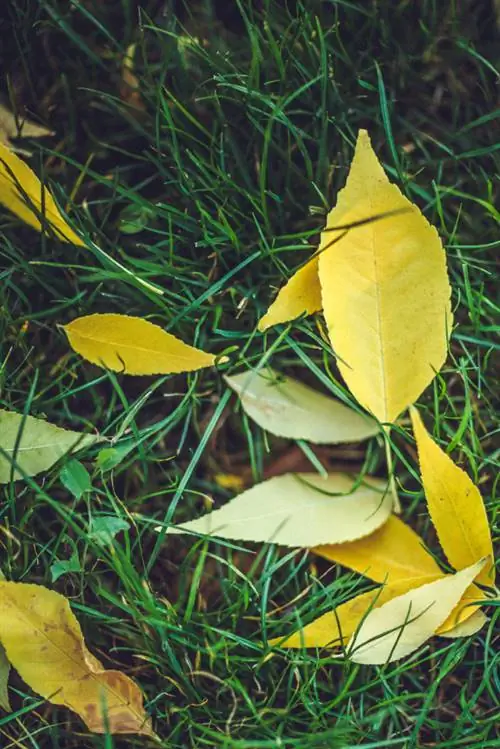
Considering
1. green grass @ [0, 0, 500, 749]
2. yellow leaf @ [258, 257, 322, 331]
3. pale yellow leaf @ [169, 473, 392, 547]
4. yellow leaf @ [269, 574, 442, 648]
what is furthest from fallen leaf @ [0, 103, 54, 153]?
yellow leaf @ [269, 574, 442, 648]

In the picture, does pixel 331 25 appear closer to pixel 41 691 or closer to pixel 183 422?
pixel 183 422

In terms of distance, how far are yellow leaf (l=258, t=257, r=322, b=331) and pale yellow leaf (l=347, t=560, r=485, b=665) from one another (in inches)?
12.0

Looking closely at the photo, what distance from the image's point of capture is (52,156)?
918mm

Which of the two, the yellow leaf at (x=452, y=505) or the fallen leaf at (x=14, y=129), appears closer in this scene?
the yellow leaf at (x=452, y=505)

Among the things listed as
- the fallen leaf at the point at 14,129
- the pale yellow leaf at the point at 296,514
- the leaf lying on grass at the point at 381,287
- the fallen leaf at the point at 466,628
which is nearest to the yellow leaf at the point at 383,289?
the leaf lying on grass at the point at 381,287

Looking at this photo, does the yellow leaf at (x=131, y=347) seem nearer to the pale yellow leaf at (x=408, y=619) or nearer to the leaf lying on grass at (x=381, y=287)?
the leaf lying on grass at (x=381, y=287)

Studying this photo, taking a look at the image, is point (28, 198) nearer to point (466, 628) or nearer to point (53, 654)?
point (53, 654)

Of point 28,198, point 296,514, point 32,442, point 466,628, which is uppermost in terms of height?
point 28,198

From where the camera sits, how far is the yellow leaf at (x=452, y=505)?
792mm

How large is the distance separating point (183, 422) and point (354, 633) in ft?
0.97

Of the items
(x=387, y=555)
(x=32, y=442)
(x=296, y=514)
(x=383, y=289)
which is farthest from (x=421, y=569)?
(x=32, y=442)

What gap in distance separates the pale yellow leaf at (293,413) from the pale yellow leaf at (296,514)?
Result: 5 cm

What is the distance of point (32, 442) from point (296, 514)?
0.93ft

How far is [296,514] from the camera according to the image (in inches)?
33.2
